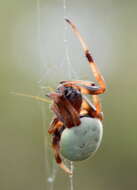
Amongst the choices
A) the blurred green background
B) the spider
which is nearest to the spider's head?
the spider

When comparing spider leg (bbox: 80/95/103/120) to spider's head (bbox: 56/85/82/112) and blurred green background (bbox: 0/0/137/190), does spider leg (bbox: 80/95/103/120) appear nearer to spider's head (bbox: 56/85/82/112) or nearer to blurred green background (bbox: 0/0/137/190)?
spider's head (bbox: 56/85/82/112)

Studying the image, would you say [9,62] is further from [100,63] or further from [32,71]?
[100,63]

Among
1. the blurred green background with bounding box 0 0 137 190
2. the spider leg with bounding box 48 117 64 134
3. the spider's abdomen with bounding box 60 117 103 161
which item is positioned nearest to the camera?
the spider's abdomen with bounding box 60 117 103 161

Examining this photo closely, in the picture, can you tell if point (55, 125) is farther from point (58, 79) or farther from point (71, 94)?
point (58, 79)

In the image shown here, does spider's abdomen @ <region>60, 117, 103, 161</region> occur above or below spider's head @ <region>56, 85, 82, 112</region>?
below

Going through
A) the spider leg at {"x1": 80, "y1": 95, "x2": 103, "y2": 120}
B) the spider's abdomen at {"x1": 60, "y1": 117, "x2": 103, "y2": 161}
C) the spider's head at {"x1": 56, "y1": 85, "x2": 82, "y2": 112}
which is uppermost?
the spider's head at {"x1": 56, "y1": 85, "x2": 82, "y2": 112}

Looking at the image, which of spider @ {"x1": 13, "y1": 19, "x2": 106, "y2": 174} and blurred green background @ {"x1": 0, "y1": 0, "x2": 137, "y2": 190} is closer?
spider @ {"x1": 13, "y1": 19, "x2": 106, "y2": 174}

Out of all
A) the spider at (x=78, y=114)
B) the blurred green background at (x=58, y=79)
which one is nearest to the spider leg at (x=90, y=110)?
the spider at (x=78, y=114)
